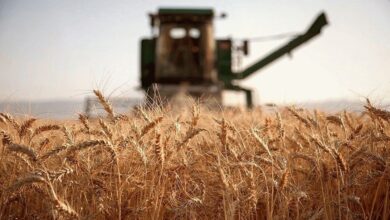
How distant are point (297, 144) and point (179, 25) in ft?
29.5

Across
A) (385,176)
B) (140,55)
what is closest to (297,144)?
(385,176)

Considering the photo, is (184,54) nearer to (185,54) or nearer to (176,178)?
(185,54)

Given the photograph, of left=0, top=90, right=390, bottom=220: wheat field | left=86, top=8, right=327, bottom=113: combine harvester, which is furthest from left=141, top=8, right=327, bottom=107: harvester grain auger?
left=0, top=90, right=390, bottom=220: wheat field

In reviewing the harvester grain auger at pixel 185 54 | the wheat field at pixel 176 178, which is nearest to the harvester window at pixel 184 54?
the harvester grain auger at pixel 185 54

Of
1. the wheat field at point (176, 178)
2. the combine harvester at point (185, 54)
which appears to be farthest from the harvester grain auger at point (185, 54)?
the wheat field at point (176, 178)

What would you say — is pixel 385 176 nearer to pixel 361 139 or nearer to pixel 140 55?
pixel 361 139

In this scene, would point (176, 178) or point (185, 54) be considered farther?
point (185, 54)

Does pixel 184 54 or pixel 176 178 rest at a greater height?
pixel 184 54

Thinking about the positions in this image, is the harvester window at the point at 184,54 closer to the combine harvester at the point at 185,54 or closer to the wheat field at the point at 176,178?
the combine harvester at the point at 185,54

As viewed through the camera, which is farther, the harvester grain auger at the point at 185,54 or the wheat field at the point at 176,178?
the harvester grain auger at the point at 185,54

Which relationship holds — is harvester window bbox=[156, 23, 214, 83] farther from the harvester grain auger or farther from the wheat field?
the wheat field

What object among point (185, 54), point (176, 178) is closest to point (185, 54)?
point (185, 54)

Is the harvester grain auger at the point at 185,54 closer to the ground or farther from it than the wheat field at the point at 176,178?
farther from it

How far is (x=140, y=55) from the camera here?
1173 centimetres
